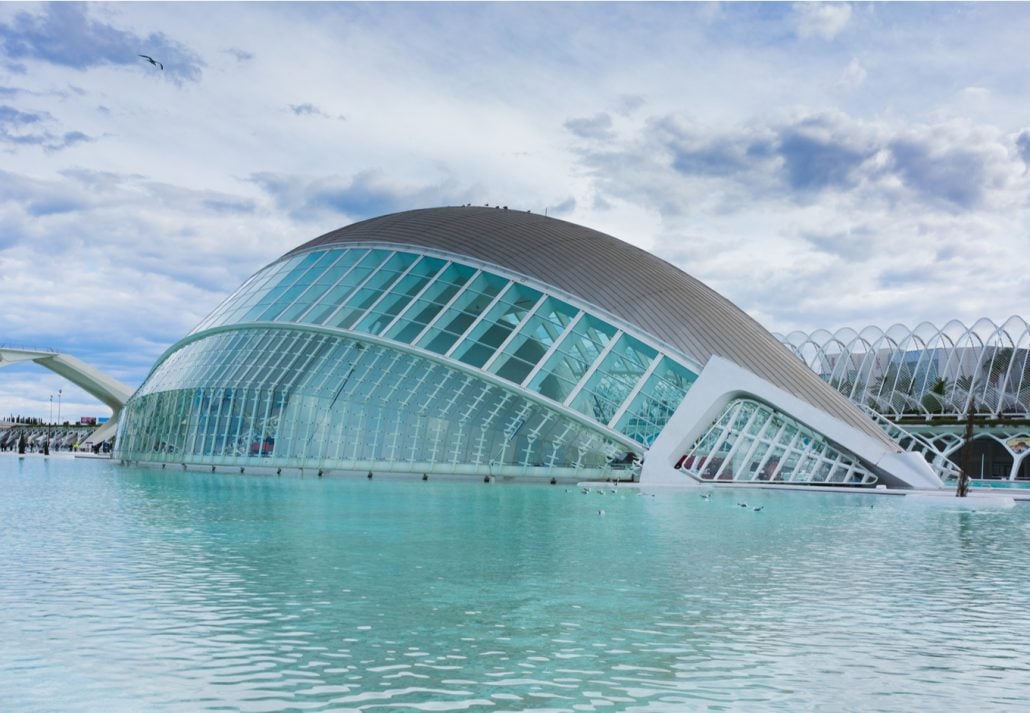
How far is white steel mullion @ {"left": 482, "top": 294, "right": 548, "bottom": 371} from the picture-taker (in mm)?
36812

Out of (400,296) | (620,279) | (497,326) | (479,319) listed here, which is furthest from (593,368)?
(400,296)

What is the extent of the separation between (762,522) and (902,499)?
12332 mm

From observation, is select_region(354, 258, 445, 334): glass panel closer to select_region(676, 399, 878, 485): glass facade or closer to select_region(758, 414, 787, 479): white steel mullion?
select_region(676, 399, 878, 485): glass facade

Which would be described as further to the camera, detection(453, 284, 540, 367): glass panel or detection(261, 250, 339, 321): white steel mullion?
detection(261, 250, 339, 321): white steel mullion

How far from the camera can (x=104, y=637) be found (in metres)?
8.45

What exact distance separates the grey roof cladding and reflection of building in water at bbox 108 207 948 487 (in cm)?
11

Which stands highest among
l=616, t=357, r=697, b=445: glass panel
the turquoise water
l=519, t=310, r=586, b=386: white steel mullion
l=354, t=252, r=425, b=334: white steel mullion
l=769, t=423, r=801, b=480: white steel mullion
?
l=354, t=252, r=425, b=334: white steel mullion

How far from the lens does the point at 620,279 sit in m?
40.0

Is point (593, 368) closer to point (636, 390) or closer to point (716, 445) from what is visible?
point (636, 390)

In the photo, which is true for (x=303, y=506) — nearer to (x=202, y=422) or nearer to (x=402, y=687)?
(x=402, y=687)

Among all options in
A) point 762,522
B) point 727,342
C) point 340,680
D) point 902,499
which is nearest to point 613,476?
point 727,342

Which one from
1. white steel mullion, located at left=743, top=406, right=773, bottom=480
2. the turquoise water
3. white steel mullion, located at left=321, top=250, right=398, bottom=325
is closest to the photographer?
the turquoise water

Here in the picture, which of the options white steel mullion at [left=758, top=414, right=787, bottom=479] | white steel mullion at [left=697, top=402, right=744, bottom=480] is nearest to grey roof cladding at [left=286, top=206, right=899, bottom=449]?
white steel mullion at [left=758, top=414, right=787, bottom=479]

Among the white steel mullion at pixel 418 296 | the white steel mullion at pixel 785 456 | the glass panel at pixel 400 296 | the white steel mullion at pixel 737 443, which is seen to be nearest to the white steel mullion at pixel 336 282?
the glass panel at pixel 400 296
